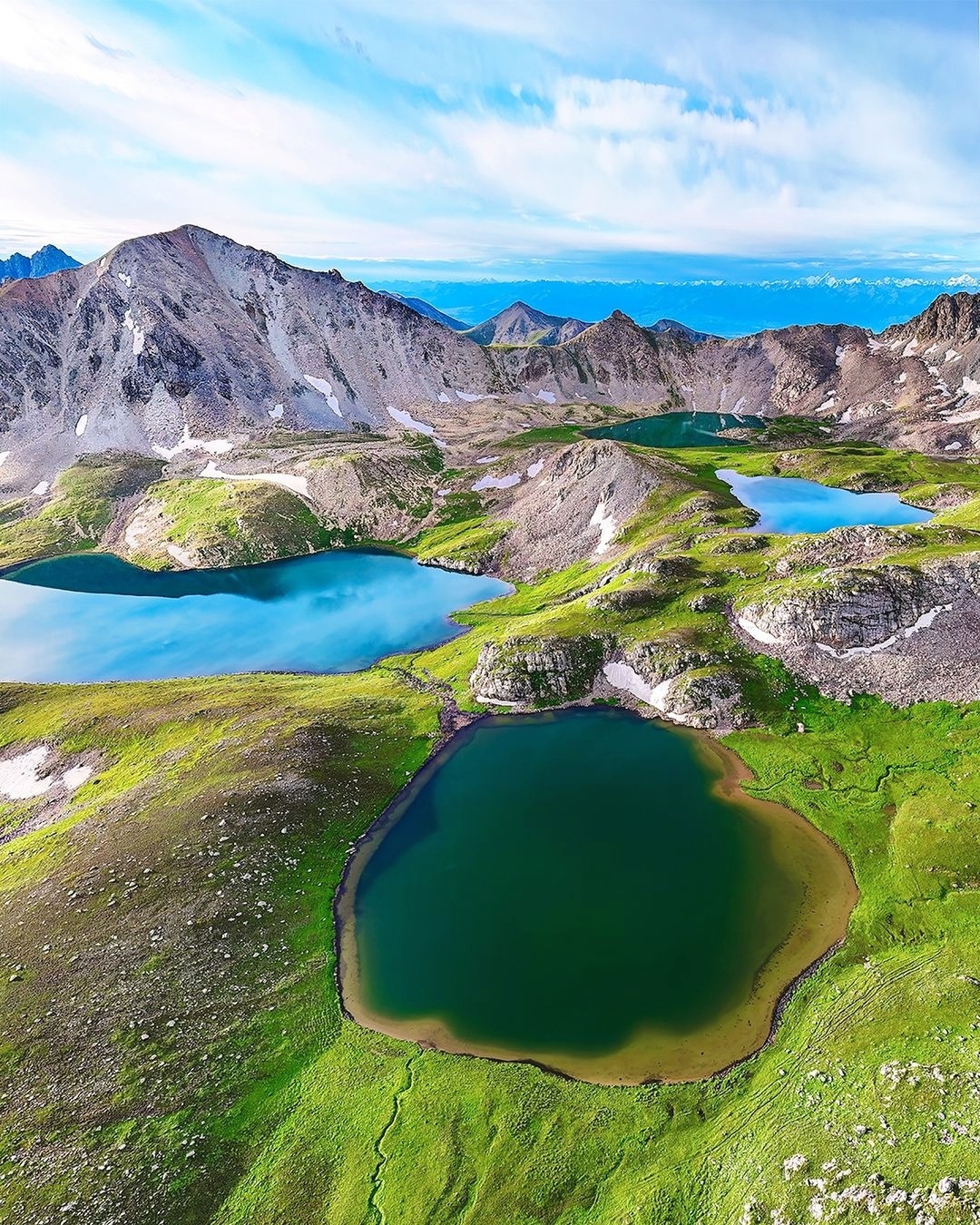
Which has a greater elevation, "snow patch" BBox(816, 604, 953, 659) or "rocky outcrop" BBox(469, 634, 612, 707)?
"snow patch" BBox(816, 604, 953, 659)

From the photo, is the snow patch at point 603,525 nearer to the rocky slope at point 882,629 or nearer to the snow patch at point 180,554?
the rocky slope at point 882,629

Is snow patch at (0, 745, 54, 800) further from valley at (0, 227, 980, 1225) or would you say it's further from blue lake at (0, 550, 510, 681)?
blue lake at (0, 550, 510, 681)

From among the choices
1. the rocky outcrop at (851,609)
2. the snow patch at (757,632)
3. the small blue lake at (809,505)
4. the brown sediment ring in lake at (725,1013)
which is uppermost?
the small blue lake at (809,505)

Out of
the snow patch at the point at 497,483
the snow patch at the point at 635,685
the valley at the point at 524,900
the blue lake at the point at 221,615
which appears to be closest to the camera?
the valley at the point at 524,900

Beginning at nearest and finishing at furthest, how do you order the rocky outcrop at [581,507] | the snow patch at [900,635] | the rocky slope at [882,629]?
1. the rocky slope at [882,629]
2. the snow patch at [900,635]
3. the rocky outcrop at [581,507]

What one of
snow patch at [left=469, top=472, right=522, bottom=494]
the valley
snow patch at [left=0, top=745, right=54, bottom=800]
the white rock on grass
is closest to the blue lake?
the valley

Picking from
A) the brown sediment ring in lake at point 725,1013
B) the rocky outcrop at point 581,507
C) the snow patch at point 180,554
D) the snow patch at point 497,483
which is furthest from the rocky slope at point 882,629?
the snow patch at point 180,554

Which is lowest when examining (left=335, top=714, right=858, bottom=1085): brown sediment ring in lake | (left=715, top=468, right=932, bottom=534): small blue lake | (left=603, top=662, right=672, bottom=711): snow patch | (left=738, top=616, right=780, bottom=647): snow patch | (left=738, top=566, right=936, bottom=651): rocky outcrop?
(left=335, top=714, right=858, bottom=1085): brown sediment ring in lake
